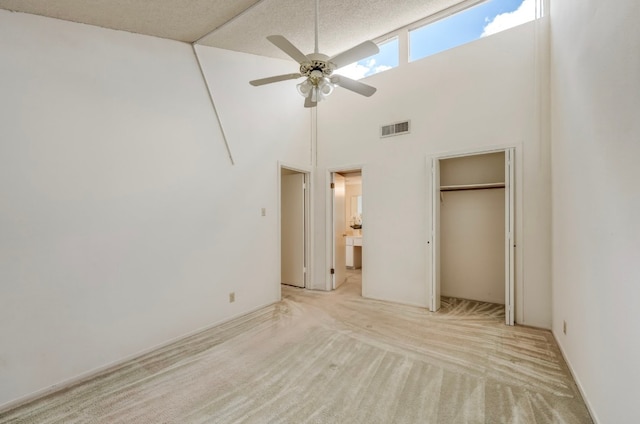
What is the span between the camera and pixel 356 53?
6.95ft

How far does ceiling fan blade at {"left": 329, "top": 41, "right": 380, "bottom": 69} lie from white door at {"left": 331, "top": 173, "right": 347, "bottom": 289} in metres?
2.67

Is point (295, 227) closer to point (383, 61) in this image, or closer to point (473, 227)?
point (473, 227)

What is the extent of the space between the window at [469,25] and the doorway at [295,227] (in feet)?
8.56

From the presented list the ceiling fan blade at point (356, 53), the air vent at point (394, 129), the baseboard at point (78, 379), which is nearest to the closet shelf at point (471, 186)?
the air vent at point (394, 129)

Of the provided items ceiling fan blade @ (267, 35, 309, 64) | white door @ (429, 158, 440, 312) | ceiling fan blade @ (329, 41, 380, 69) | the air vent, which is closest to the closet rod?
white door @ (429, 158, 440, 312)

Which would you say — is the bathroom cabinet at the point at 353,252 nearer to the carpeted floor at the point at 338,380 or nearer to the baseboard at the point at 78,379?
the carpeted floor at the point at 338,380

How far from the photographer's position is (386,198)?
4230mm

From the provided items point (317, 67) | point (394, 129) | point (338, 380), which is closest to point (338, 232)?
point (394, 129)

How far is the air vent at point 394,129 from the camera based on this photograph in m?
4.07

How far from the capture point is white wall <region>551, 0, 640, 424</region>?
4.44 ft

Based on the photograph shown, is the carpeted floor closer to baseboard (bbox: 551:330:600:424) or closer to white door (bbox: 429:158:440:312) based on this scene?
baseboard (bbox: 551:330:600:424)

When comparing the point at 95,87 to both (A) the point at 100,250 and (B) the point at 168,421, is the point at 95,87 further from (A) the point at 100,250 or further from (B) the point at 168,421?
(B) the point at 168,421

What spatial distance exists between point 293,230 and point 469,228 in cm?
283

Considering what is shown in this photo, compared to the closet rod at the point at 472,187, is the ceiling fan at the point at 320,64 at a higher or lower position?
higher
